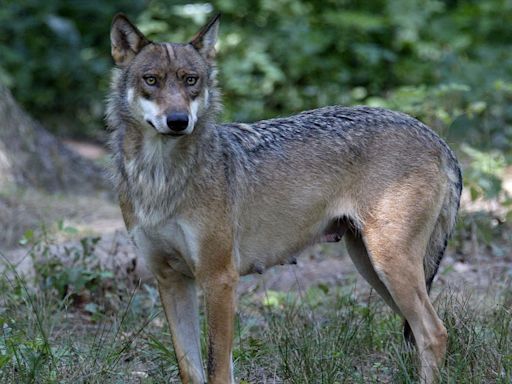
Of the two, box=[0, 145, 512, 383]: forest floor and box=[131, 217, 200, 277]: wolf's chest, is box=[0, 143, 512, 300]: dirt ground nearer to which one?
box=[0, 145, 512, 383]: forest floor

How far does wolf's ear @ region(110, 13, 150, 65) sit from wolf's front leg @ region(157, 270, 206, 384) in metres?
1.28

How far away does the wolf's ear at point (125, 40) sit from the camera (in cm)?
509

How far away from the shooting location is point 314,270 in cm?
Result: 804

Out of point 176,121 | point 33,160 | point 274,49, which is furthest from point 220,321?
point 274,49

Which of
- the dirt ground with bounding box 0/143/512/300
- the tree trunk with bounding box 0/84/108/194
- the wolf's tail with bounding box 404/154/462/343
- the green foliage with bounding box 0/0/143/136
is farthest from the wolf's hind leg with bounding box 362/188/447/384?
the green foliage with bounding box 0/0/143/136

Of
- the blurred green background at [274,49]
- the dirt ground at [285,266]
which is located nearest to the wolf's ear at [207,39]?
the dirt ground at [285,266]

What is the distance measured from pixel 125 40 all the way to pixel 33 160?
5.15 metres

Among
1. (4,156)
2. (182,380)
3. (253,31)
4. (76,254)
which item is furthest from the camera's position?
(253,31)

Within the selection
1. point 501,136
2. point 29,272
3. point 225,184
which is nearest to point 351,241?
point 225,184

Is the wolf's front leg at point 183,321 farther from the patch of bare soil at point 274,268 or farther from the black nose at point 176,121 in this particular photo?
the patch of bare soil at point 274,268

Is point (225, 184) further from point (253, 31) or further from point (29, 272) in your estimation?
point (253, 31)

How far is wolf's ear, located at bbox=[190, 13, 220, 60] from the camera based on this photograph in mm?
5227

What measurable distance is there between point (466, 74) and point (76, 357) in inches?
369

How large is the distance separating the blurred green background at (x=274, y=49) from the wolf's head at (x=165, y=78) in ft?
26.6
